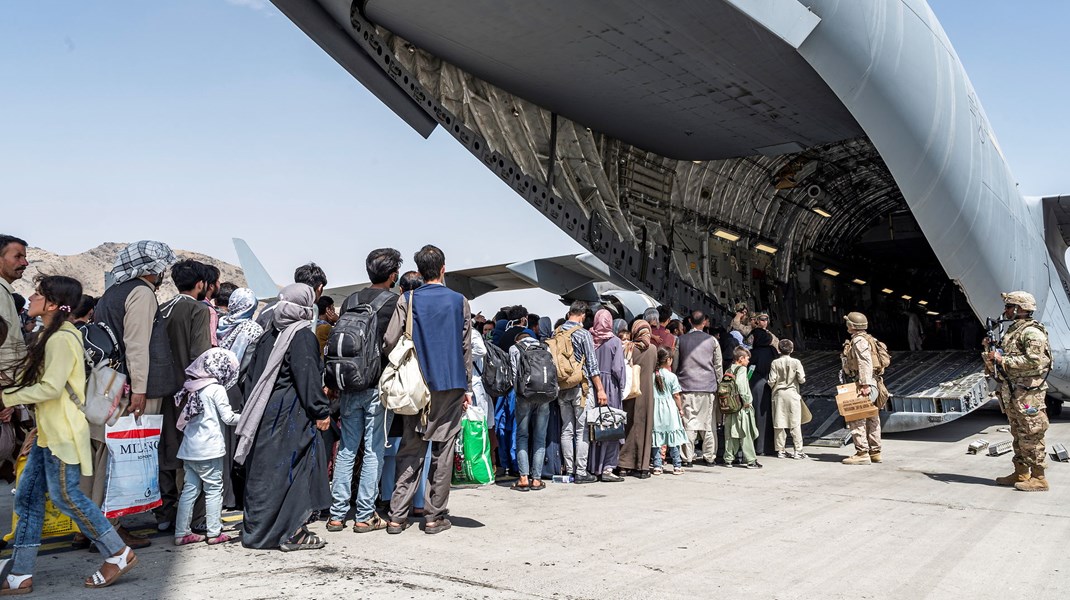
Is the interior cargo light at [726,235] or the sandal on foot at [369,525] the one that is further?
the interior cargo light at [726,235]

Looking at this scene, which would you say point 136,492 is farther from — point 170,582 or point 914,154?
point 914,154

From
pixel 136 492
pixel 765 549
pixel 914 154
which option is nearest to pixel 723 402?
pixel 914 154

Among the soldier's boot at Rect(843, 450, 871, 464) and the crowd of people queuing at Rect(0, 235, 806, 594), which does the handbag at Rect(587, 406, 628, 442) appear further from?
the soldier's boot at Rect(843, 450, 871, 464)

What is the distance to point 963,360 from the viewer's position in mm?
13852

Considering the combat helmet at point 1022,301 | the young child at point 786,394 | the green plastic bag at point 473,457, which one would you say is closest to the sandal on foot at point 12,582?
the green plastic bag at point 473,457

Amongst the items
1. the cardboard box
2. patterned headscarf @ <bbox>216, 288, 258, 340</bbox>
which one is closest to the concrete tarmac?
patterned headscarf @ <bbox>216, 288, 258, 340</bbox>

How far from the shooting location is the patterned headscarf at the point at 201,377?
4172mm

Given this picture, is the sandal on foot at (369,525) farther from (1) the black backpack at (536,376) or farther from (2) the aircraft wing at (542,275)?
(2) the aircraft wing at (542,275)

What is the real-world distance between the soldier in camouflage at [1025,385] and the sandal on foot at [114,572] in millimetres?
6691

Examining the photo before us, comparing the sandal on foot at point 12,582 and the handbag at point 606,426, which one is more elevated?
the handbag at point 606,426

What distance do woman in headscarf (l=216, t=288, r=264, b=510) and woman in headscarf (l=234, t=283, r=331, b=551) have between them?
63cm

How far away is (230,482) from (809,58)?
644cm

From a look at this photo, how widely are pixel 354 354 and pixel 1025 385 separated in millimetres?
5691

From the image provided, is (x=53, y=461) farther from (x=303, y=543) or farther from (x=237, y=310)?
(x=237, y=310)
